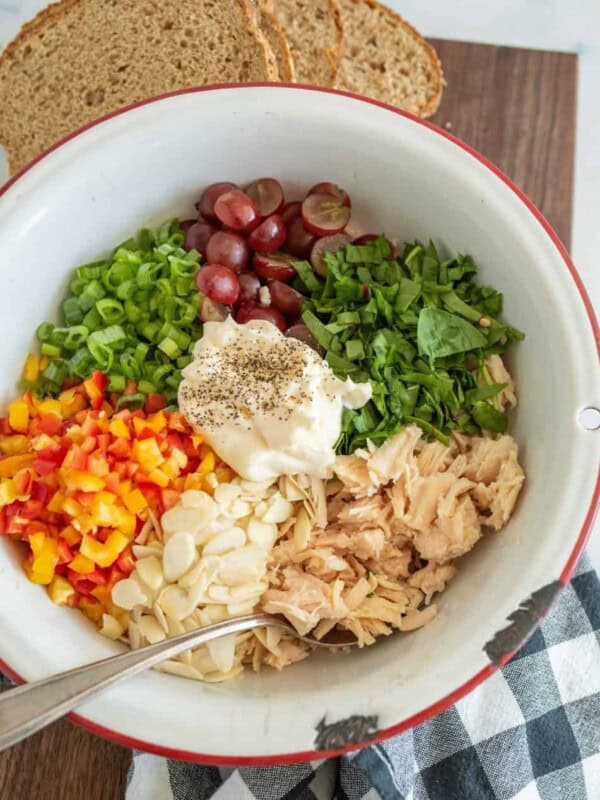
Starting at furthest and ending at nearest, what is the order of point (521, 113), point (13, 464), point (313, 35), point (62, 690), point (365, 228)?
1. point (521, 113)
2. point (313, 35)
3. point (365, 228)
4. point (13, 464)
5. point (62, 690)

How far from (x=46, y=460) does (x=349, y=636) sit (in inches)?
27.4

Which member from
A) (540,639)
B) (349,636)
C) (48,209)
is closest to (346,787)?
(349,636)

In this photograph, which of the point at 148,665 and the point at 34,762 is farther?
the point at 34,762

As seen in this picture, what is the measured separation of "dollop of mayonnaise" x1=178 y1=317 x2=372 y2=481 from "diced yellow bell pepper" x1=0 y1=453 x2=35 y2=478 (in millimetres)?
323

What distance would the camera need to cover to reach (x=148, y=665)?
4.65ft

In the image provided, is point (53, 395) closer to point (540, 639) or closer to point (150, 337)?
point (150, 337)

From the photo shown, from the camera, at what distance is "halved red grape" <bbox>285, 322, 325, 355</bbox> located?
181 cm

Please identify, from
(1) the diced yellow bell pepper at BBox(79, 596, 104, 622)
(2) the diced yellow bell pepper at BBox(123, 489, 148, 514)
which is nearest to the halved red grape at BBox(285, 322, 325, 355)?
(2) the diced yellow bell pepper at BBox(123, 489, 148, 514)

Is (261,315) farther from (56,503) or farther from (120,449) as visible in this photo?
(56,503)

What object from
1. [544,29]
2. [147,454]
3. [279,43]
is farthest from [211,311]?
[544,29]

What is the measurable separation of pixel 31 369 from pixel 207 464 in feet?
1.50

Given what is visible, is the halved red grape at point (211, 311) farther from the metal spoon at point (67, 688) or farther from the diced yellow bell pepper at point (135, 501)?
the metal spoon at point (67, 688)

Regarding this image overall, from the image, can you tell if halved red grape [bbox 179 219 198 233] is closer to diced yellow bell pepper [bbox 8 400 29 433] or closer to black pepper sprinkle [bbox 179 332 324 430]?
black pepper sprinkle [bbox 179 332 324 430]

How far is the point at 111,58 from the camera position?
2.03 metres
